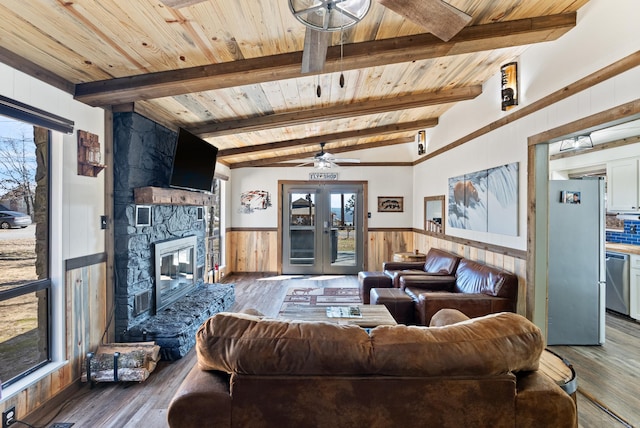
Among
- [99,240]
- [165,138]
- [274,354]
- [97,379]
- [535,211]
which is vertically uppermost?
[165,138]

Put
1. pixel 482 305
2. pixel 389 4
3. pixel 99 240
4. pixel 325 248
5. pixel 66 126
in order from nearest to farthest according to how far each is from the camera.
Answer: pixel 389 4
pixel 66 126
pixel 99 240
pixel 482 305
pixel 325 248

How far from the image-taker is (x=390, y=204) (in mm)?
7121

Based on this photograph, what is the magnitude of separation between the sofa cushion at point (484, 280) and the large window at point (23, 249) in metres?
4.01

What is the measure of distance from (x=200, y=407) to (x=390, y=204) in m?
6.24

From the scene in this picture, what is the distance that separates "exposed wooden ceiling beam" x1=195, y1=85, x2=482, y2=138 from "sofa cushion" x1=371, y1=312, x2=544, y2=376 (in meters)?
3.32

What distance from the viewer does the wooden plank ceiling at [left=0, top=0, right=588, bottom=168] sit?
1884 mm

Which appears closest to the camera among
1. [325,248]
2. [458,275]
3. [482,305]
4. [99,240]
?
[99,240]

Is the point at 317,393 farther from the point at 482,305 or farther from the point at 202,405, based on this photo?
the point at 482,305

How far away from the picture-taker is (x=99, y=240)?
2898mm

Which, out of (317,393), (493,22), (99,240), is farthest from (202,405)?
(493,22)

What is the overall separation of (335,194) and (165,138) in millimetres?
3959

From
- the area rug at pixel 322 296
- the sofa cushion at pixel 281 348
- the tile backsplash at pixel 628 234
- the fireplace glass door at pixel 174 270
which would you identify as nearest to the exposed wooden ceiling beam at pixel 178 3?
the sofa cushion at pixel 281 348

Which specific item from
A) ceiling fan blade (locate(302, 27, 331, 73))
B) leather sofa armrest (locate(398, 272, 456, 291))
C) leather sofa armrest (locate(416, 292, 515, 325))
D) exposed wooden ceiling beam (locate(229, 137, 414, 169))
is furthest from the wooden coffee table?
exposed wooden ceiling beam (locate(229, 137, 414, 169))

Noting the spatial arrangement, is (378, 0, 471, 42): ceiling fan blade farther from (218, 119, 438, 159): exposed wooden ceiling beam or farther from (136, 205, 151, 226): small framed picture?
(218, 119, 438, 159): exposed wooden ceiling beam
